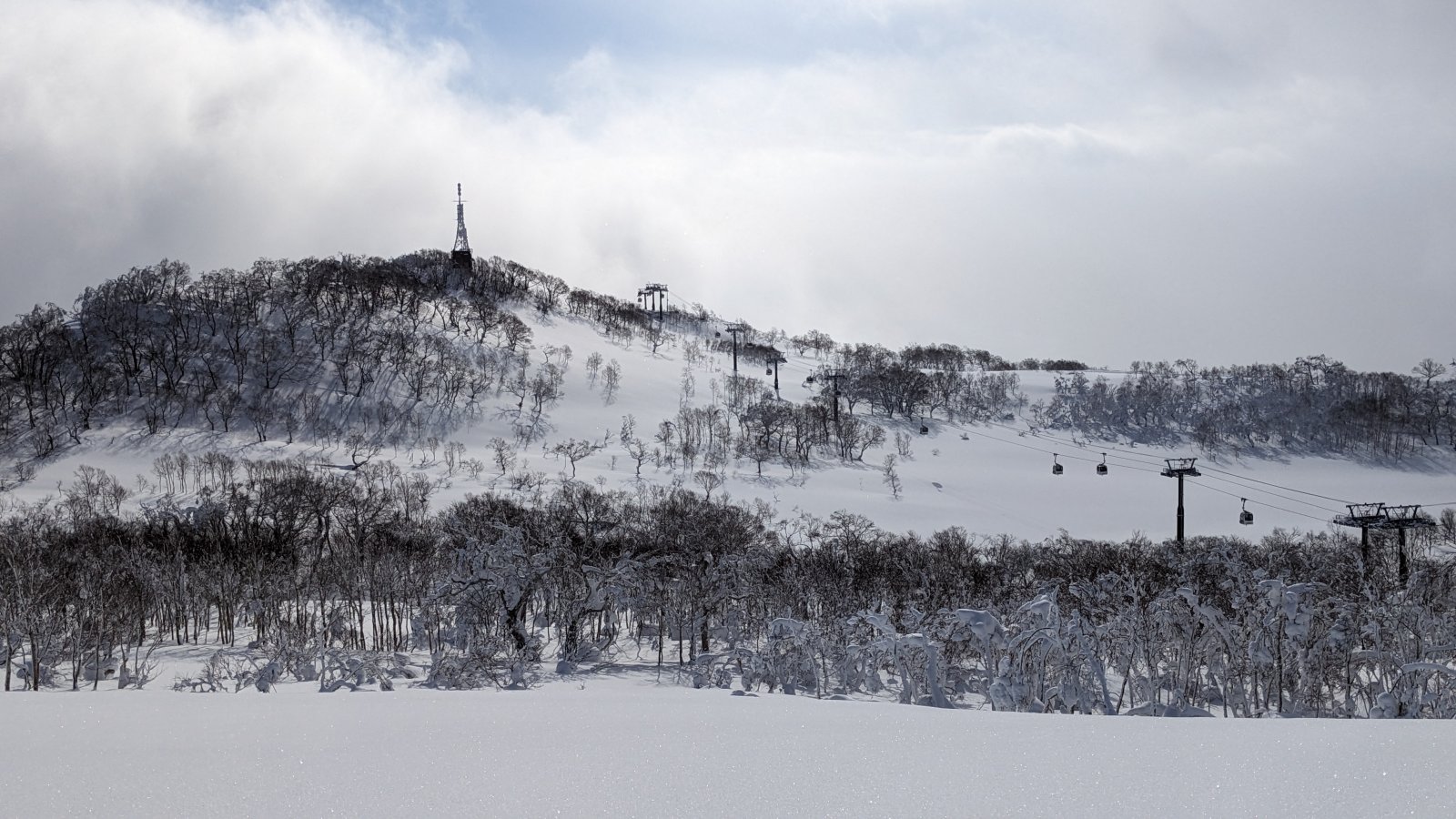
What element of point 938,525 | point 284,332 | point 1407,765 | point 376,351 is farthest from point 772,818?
point 284,332

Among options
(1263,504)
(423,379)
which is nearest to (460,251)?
(423,379)

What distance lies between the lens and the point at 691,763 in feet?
10.4

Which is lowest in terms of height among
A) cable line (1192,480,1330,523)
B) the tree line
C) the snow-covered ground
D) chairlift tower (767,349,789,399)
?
cable line (1192,480,1330,523)

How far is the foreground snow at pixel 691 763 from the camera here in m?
2.77

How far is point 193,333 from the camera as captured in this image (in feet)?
282

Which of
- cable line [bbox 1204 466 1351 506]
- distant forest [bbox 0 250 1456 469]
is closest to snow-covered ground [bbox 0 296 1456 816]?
distant forest [bbox 0 250 1456 469]

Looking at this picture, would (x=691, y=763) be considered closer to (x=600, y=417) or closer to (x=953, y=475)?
(x=953, y=475)

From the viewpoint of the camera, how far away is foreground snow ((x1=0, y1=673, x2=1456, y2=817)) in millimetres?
2768

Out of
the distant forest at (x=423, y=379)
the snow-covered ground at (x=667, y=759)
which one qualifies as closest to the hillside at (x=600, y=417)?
the distant forest at (x=423, y=379)

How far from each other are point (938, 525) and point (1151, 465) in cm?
4397

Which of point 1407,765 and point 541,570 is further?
point 541,570

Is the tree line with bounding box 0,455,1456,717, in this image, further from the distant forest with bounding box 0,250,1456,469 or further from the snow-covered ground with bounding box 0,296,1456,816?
the distant forest with bounding box 0,250,1456,469

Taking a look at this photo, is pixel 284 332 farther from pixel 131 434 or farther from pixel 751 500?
pixel 751 500

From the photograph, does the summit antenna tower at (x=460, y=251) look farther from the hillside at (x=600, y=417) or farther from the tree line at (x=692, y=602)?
the tree line at (x=692, y=602)
